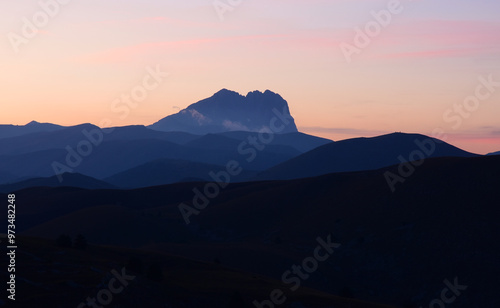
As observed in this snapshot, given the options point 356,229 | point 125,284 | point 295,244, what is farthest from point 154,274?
point 356,229

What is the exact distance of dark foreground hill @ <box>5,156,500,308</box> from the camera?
10156 centimetres

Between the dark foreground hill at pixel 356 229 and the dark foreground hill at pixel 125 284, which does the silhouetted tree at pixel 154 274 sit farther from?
the dark foreground hill at pixel 356 229

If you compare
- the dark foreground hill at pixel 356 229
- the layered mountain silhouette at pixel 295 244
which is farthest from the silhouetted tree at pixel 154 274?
the dark foreground hill at pixel 356 229

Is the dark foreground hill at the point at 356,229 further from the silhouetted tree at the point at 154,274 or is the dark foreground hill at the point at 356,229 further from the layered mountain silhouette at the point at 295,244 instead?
the silhouetted tree at the point at 154,274

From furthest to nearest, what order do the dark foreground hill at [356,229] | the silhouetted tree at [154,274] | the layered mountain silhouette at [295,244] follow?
the dark foreground hill at [356,229], the silhouetted tree at [154,274], the layered mountain silhouette at [295,244]

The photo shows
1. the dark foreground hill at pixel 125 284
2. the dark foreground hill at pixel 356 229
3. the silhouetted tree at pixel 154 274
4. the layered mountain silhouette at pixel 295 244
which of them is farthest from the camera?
the dark foreground hill at pixel 356 229

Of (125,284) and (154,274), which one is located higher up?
(154,274)

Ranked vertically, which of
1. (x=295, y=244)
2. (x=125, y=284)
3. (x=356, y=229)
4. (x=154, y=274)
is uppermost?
(x=356, y=229)

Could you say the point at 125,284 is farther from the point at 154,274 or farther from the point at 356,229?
the point at 356,229

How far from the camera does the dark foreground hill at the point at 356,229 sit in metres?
102

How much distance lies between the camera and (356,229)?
126062mm

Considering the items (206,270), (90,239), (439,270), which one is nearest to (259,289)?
(206,270)

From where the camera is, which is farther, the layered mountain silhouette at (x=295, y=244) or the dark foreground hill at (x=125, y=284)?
the layered mountain silhouette at (x=295, y=244)

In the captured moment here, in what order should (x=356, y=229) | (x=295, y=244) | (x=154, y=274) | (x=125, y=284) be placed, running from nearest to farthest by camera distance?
1. (x=125, y=284)
2. (x=154, y=274)
3. (x=295, y=244)
4. (x=356, y=229)
